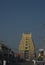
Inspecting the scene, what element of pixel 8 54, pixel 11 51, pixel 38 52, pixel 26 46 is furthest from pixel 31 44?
pixel 8 54

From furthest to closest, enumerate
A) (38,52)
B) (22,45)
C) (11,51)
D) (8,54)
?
(22,45)
(38,52)
(11,51)
(8,54)

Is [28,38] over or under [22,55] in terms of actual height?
over

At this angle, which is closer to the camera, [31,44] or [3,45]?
[3,45]

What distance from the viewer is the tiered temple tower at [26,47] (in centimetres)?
8448

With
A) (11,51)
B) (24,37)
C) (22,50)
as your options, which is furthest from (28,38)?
(11,51)

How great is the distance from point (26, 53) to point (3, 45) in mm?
16415

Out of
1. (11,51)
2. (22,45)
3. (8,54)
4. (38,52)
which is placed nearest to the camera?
(8,54)

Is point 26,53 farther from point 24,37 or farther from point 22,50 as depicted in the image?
point 24,37

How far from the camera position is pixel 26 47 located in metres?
90.8

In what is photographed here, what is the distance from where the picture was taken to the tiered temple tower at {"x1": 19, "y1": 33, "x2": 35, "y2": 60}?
277 feet

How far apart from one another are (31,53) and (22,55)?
4230 millimetres

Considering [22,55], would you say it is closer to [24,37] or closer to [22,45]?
[22,45]

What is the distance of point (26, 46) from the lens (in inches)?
3529

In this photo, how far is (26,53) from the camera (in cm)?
8444
